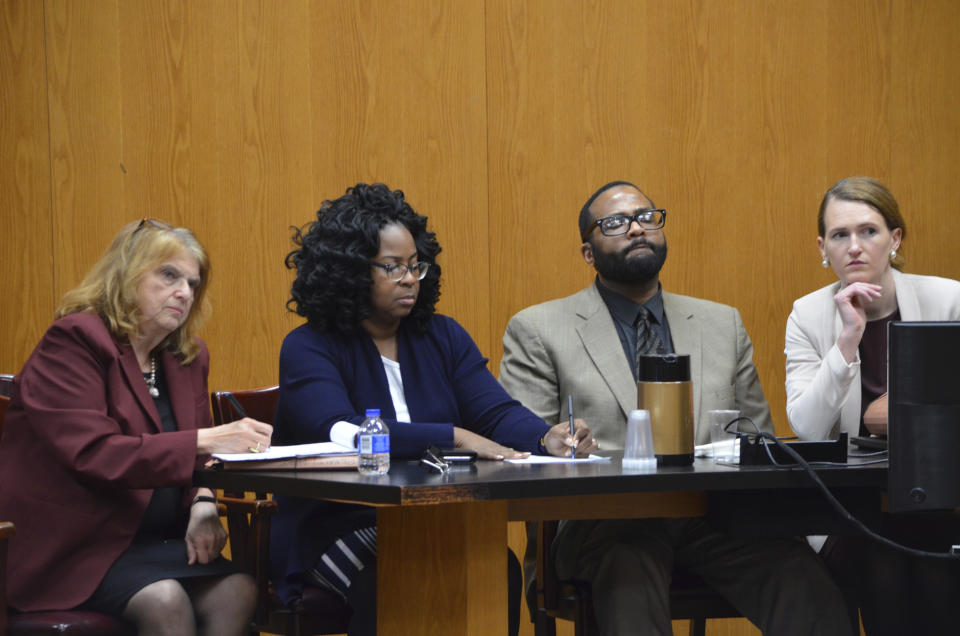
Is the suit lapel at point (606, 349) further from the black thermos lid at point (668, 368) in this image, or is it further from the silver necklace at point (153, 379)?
the silver necklace at point (153, 379)

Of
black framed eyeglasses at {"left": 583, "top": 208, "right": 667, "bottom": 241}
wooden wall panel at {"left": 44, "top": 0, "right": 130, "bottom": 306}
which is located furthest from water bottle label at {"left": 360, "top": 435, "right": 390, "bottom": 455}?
wooden wall panel at {"left": 44, "top": 0, "right": 130, "bottom": 306}

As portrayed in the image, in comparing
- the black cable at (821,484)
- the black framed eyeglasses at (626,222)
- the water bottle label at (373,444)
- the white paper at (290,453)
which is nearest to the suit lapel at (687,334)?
the black framed eyeglasses at (626,222)

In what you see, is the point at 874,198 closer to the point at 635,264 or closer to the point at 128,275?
the point at 635,264

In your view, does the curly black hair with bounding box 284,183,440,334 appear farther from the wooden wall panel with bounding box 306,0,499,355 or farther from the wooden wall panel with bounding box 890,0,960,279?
the wooden wall panel with bounding box 890,0,960,279

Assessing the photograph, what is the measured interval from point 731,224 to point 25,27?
2708 mm

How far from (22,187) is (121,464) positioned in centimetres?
202

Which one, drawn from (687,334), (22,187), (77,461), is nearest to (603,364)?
(687,334)

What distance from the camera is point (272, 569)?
2.62m

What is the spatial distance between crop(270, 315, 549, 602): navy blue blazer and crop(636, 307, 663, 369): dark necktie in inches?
20.1

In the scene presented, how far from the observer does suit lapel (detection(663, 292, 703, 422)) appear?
3188 mm

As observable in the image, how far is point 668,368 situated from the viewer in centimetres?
231

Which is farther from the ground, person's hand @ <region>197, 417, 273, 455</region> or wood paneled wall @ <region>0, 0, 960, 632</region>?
wood paneled wall @ <region>0, 0, 960, 632</region>

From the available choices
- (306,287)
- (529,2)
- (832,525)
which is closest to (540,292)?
(529,2)

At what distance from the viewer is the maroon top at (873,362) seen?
2984 millimetres
